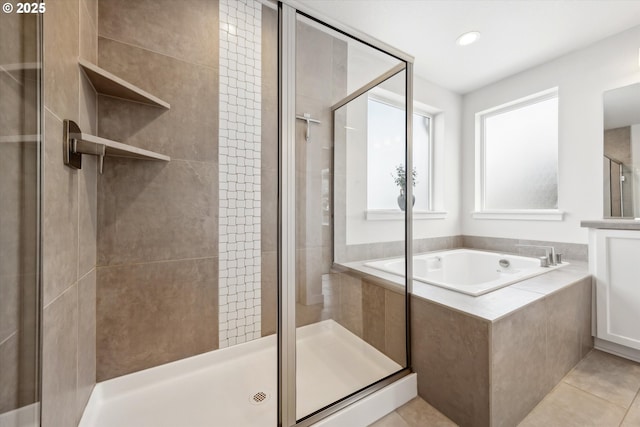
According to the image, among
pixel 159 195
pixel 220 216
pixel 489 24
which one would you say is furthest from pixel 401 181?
pixel 489 24

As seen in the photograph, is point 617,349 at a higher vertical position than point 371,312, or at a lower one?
lower

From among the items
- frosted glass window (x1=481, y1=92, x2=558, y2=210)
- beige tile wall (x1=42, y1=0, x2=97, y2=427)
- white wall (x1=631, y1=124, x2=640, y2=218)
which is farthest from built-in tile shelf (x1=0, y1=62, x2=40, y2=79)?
frosted glass window (x1=481, y1=92, x2=558, y2=210)

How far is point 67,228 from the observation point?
3.02 ft

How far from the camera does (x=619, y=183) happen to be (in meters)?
1.95

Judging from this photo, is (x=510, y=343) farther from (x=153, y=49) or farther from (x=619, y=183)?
(x=153, y=49)

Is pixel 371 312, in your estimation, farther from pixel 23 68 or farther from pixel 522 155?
pixel 522 155

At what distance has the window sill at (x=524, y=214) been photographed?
90.9 inches

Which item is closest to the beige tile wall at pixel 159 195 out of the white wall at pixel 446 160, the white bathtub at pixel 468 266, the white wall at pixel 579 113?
the white bathtub at pixel 468 266

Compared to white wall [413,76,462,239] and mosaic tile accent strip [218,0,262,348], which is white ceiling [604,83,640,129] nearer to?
white wall [413,76,462,239]

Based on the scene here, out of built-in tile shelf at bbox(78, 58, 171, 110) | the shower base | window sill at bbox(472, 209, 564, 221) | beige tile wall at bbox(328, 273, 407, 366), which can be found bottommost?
the shower base

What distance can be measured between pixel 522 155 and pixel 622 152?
74cm

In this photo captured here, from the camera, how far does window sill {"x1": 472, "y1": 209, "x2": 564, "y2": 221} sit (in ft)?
7.57

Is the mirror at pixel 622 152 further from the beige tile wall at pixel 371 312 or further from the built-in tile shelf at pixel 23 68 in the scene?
the built-in tile shelf at pixel 23 68

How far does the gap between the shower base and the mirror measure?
2178mm
